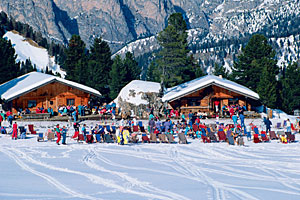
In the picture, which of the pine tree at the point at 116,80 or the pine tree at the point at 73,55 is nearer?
the pine tree at the point at 116,80

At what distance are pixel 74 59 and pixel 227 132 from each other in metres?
40.3

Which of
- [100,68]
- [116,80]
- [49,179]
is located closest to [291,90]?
[116,80]

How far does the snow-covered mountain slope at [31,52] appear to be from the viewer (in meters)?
122

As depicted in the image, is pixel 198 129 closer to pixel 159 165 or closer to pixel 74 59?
pixel 159 165

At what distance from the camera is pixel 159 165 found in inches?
686

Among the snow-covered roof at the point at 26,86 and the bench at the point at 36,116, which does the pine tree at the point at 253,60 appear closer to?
the snow-covered roof at the point at 26,86

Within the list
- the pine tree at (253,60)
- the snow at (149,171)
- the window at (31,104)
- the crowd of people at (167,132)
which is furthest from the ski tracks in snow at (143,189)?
the pine tree at (253,60)

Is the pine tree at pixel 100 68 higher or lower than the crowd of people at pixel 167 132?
higher

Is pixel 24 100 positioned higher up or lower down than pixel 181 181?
higher up

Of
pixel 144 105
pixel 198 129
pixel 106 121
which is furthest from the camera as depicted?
pixel 144 105

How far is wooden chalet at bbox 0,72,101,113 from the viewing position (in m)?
39.8

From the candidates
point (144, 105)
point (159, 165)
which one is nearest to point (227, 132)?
point (159, 165)

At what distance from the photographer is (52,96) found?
1613 inches

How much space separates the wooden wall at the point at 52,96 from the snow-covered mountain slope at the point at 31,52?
261ft
